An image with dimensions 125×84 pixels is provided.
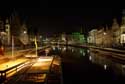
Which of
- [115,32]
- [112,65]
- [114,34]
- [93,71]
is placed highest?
[115,32]

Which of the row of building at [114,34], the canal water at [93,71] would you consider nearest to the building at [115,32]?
the row of building at [114,34]

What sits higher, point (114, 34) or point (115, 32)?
point (115, 32)

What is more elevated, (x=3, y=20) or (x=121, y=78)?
(x=3, y=20)

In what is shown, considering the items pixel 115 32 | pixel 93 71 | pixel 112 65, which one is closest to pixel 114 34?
pixel 115 32

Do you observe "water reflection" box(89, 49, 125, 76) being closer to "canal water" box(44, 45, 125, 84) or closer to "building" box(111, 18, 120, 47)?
"canal water" box(44, 45, 125, 84)

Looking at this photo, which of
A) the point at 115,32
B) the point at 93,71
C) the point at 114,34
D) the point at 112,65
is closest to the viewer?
the point at 93,71

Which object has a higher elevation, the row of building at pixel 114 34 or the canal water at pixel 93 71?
the row of building at pixel 114 34

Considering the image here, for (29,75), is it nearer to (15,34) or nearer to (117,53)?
(117,53)

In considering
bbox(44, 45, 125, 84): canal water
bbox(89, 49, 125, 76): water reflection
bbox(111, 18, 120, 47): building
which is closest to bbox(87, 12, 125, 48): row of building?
bbox(111, 18, 120, 47): building

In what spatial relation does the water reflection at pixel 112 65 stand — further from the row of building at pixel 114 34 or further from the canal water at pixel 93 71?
the row of building at pixel 114 34

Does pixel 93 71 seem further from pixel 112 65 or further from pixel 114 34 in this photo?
pixel 114 34

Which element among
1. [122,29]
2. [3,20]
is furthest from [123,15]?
[3,20]

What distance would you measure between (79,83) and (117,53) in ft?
86.8

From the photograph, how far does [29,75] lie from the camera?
24.2 meters
